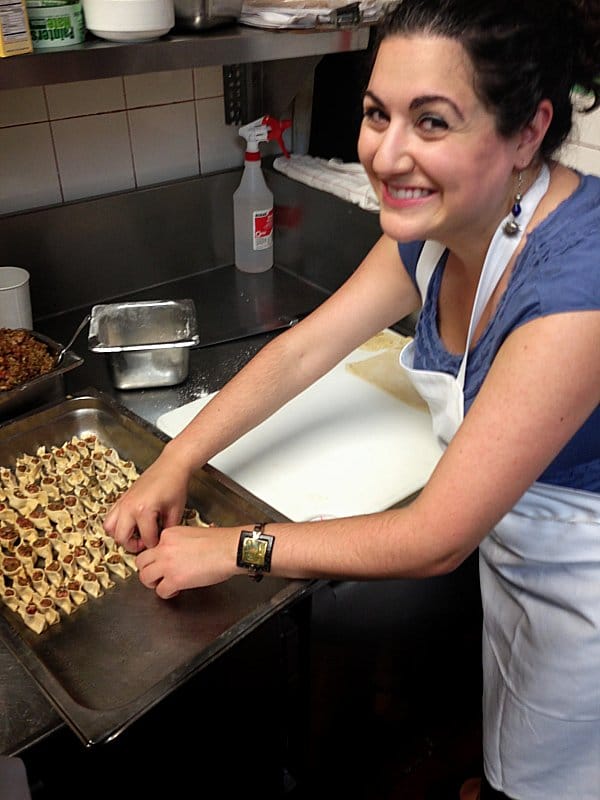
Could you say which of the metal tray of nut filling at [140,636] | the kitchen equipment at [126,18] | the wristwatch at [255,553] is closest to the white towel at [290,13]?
the kitchen equipment at [126,18]

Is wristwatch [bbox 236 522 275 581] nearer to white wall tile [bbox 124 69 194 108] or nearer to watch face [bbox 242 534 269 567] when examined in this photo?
watch face [bbox 242 534 269 567]

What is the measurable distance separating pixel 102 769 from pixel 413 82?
0.83 meters

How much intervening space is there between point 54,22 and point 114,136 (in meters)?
0.56

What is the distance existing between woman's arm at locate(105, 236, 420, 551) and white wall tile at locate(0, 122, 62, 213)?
65 cm

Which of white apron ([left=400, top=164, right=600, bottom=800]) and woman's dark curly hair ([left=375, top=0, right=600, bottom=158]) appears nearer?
woman's dark curly hair ([left=375, top=0, right=600, bottom=158])

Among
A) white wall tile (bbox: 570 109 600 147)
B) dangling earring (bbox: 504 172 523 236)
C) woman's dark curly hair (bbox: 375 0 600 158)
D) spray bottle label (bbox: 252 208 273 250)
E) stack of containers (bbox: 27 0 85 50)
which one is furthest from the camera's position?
spray bottle label (bbox: 252 208 273 250)

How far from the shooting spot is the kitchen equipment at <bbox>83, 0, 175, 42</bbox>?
3.35 feet

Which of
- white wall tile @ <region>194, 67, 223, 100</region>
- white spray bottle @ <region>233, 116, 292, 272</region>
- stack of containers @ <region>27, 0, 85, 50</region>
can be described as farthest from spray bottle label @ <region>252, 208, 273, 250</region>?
stack of containers @ <region>27, 0, 85, 50</region>

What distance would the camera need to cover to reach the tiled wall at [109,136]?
143 cm

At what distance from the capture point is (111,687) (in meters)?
0.83

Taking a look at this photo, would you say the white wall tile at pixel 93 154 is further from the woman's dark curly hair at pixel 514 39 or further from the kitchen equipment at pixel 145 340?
the woman's dark curly hair at pixel 514 39

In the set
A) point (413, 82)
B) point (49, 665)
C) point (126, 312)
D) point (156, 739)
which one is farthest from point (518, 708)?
point (126, 312)

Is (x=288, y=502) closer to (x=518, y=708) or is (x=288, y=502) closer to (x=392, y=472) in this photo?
(x=392, y=472)

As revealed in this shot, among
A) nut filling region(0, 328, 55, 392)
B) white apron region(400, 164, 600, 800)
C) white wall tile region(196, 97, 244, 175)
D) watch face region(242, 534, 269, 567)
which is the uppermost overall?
white wall tile region(196, 97, 244, 175)
